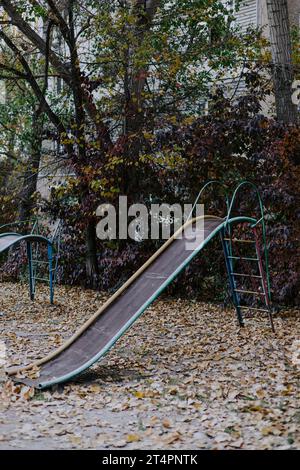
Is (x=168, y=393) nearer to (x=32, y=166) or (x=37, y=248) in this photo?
(x=37, y=248)

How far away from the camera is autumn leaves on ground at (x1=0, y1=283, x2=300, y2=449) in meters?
3.93

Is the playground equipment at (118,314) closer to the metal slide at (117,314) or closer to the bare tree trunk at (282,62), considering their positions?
the metal slide at (117,314)

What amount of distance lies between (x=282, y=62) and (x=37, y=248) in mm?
5954

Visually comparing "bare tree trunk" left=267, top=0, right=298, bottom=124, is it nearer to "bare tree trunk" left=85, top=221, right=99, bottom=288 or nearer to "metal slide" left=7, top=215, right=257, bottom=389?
"metal slide" left=7, top=215, right=257, bottom=389

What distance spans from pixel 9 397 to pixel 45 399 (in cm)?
27

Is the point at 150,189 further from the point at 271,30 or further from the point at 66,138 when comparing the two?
the point at 271,30

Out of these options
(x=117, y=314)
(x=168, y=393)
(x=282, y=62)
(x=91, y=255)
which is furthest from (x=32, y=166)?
(x=168, y=393)

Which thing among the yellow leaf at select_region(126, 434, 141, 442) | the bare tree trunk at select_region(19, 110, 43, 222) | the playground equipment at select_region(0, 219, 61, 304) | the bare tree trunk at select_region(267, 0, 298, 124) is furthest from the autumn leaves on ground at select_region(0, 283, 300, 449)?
the bare tree trunk at select_region(19, 110, 43, 222)

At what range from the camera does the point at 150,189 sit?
10875mm

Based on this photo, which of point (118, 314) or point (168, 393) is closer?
point (168, 393)

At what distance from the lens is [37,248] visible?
43.2 feet

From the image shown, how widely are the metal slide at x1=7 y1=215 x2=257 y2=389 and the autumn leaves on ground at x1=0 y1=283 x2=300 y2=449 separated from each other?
0.17 m

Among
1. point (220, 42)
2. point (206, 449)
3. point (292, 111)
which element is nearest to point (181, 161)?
point (292, 111)

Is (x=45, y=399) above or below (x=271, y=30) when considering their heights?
below
